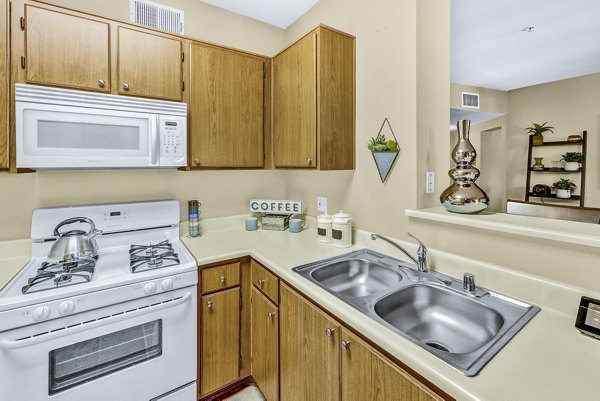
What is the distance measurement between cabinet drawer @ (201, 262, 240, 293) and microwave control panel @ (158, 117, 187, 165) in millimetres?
680

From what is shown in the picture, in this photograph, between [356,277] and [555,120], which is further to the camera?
[555,120]

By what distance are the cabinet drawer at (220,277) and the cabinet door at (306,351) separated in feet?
1.30

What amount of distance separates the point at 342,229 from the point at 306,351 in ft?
2.42

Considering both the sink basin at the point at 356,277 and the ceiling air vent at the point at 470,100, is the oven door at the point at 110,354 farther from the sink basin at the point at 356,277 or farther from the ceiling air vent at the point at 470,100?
the ceiling air vent at the point at 470,100

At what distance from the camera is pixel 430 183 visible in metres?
1.54

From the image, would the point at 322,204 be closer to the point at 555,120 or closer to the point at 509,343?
the point at 509,343

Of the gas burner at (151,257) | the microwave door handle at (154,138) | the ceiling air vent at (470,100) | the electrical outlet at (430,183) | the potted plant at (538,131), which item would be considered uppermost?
the ceiling air vent at (470,100)

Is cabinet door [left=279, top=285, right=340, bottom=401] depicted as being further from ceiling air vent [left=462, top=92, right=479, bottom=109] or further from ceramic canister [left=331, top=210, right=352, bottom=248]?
ceiling air vent [left=462, top=92, right=479, bottom=109]

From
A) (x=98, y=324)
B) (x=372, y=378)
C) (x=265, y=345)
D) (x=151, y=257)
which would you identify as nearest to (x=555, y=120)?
(x=372, y=378)

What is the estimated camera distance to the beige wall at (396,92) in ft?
4.80

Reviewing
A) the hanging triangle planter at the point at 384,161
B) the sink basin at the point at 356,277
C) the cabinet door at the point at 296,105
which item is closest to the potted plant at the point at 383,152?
the hanging triangle planter at the point at 384,161

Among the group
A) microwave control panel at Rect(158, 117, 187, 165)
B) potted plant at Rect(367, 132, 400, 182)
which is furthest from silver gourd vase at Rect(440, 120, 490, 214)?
microwave control panel at Rect(158, 117, 187, 165)

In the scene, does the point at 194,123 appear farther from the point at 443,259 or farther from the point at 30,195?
the point at 443,259

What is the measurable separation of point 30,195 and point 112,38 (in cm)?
102
